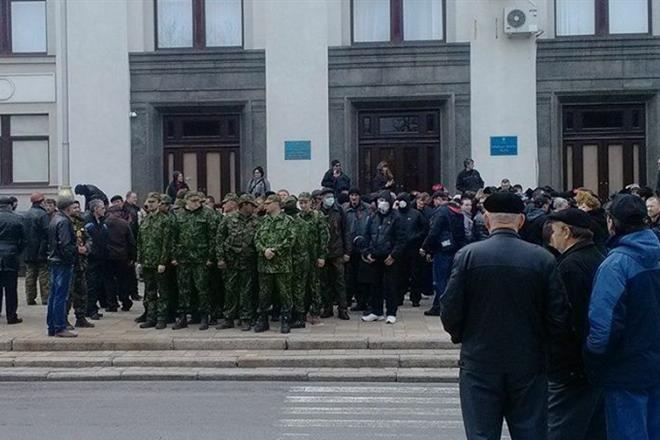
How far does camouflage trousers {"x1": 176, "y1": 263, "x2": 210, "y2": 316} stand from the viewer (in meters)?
15.2

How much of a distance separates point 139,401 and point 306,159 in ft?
44.9

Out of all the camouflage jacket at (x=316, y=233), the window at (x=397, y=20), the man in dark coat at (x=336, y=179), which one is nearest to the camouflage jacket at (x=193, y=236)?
the camouflage jacket at (x=316, y=233)

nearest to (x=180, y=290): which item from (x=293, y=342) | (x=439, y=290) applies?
(x=293, y=342)

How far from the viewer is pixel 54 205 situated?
1689 cm

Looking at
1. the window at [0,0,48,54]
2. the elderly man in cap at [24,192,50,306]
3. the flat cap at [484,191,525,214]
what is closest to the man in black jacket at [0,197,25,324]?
the elderly man in cap at [24,192,50,306]

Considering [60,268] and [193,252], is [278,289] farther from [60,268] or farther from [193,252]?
[60,268]

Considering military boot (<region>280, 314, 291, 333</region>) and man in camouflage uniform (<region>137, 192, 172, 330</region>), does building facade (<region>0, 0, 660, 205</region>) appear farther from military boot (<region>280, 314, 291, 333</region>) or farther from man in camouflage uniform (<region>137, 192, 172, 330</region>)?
military boot (<region>280, 314, 291, 333</region>)

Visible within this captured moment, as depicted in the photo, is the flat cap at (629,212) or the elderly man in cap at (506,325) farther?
the flat cap at (629,212)

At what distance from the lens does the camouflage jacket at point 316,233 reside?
15297mm

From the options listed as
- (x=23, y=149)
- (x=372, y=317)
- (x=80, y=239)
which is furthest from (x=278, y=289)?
(x=23, y=149)

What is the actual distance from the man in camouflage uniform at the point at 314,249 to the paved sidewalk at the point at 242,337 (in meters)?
0.46

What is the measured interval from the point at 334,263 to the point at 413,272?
6.64 feet

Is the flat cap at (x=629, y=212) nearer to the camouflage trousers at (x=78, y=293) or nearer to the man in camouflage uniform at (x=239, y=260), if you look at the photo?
the man in camouflage uniform at (x=239, y=260)

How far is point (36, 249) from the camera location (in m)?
18.1
